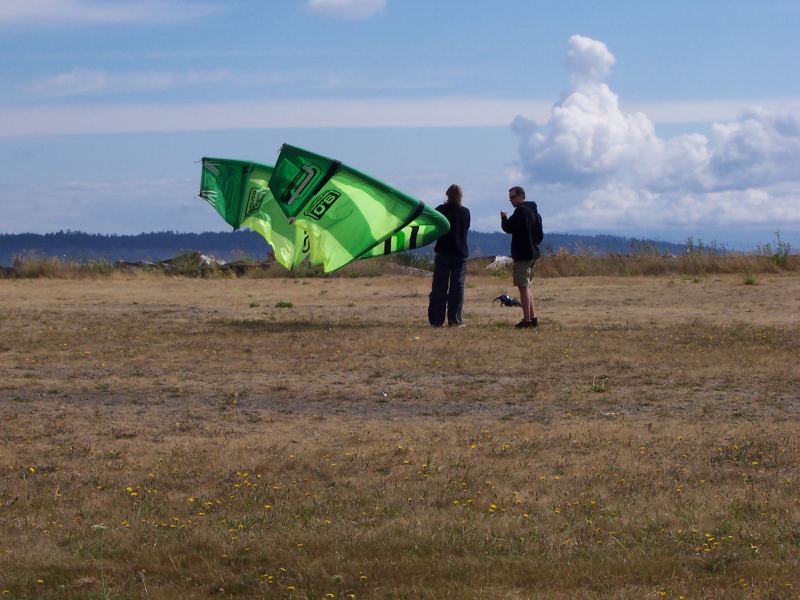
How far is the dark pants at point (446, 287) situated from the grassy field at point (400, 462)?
749 mm

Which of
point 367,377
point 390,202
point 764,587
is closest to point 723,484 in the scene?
point 764,587

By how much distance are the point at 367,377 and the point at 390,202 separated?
16.9 ft

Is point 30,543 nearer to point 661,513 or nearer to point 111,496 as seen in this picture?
point 111,496

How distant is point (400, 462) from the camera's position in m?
7.82

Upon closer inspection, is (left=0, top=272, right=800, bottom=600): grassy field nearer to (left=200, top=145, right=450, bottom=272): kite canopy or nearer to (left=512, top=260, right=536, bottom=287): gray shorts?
(left=512, top=260, right=536, bottom=287): gray shorts

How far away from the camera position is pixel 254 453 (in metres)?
8.12

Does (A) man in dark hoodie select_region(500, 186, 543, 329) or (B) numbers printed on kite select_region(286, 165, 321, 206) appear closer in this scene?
(A) man in dark hoodie select_region(500, 186, 543, 329)

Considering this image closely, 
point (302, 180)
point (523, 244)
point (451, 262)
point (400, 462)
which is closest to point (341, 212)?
point (302, 180)

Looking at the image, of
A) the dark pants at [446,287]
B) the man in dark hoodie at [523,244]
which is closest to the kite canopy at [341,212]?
the dark pants at [446,287]

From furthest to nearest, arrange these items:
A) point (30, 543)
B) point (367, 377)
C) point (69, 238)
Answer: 1. point (69, 238)
2. point (367, 377)
3. point (30, 543)

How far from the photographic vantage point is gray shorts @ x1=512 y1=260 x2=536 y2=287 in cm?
1563

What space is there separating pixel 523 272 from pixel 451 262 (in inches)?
39.0

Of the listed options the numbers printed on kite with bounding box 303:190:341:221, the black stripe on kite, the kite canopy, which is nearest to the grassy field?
the black stripe on kite

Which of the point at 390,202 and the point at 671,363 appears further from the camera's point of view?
the point at 390,202
